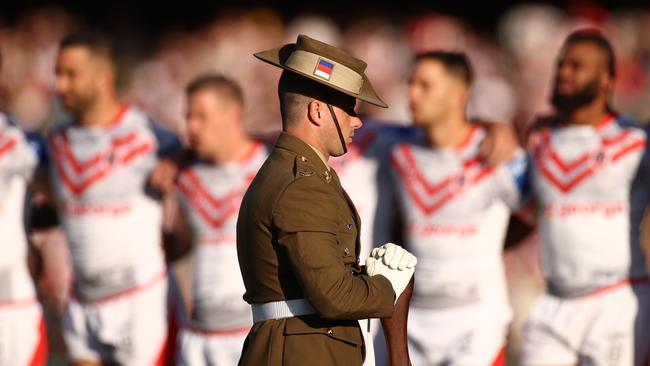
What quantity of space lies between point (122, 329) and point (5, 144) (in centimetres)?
125

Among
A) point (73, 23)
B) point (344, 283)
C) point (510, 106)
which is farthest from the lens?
point (73, 23)

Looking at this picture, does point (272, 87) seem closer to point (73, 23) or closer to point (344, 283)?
point (73, 23)

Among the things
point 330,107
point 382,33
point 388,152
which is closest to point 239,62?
point 382,33

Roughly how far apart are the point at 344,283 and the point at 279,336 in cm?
32

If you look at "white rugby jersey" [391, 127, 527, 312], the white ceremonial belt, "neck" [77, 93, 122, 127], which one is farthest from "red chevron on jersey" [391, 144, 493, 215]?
the white ceremonial belt

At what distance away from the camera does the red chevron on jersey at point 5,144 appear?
849cm

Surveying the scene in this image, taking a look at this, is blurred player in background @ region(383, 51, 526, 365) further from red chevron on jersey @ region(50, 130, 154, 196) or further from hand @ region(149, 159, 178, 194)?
red chevron on jersey @ region(50, 130, 154, 196)

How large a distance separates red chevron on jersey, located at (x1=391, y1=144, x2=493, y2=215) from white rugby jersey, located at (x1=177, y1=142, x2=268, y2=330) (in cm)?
90

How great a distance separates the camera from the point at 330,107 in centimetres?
494

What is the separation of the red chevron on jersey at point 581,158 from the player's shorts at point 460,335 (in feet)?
2.60

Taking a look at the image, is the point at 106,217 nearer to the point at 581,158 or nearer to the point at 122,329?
the point at 122,329

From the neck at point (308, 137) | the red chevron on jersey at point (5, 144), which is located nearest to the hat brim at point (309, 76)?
the neck at point (308, 137)

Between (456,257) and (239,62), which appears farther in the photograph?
(239,62)

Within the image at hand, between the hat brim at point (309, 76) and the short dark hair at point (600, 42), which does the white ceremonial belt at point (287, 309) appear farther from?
the short dark hair at point (600, 42)
